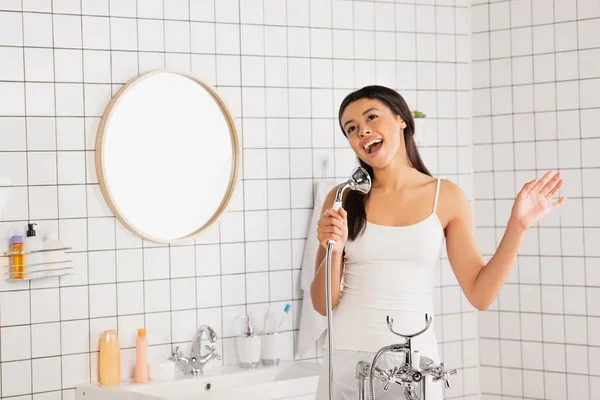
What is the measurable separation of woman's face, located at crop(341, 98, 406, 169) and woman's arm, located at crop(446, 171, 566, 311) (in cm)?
22

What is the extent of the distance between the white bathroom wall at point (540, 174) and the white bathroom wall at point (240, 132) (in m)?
0.11

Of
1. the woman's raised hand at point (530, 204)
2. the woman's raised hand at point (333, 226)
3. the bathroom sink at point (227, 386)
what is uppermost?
the woman's raised hand at point (530, 204)

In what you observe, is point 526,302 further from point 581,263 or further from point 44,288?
point 44,288

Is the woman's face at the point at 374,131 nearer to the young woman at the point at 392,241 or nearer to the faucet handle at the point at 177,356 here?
the young woman at the point at 392,241

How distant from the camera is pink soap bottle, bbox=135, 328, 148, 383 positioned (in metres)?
2.78

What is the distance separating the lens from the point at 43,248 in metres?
2.65

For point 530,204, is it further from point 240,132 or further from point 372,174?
point 240,132

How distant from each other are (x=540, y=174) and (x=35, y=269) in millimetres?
1954

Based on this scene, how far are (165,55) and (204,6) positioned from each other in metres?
0.24

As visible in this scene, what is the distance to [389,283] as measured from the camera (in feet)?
7.45

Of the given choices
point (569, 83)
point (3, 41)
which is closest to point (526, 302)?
point (569, 83)

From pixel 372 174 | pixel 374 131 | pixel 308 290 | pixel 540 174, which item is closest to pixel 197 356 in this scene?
pixel 308 290

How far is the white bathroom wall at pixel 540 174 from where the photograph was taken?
3.18 meters

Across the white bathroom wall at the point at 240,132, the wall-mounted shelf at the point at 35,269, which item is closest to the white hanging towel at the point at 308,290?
the white bathroom wall at the point at 240,132
